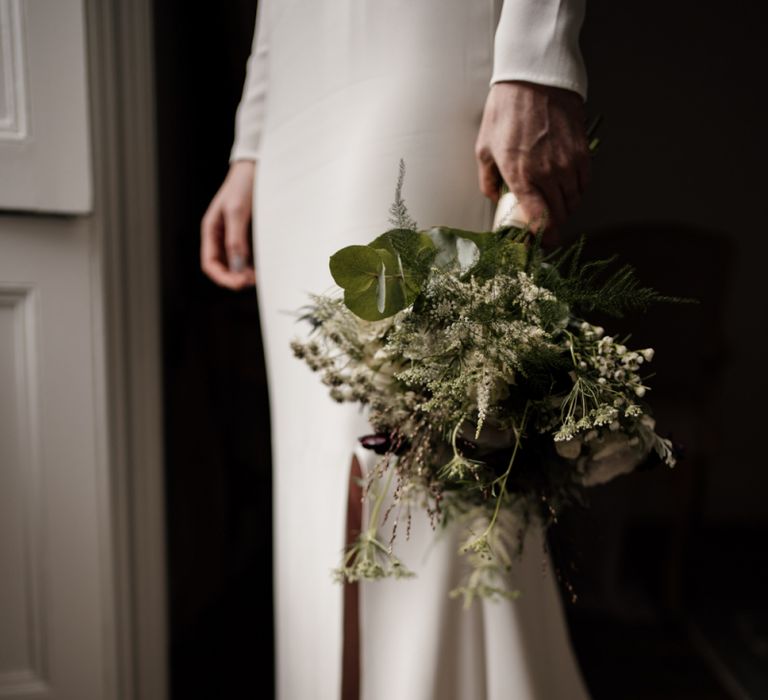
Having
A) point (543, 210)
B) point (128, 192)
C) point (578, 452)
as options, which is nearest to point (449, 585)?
point (578, 452)

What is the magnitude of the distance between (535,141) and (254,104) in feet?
1.52

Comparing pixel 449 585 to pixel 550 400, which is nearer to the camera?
pixel 550 400

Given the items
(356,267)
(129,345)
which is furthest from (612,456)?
(129,345)

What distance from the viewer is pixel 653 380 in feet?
6.44

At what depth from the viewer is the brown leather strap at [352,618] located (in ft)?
2.35

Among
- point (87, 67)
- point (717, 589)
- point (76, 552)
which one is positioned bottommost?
point (717, 589)

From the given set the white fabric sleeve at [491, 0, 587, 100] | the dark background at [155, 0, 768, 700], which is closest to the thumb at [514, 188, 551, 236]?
the white fabric sleeve at [491, 0, 587, 100]

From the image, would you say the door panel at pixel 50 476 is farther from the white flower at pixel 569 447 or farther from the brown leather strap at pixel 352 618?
the white flower at pixel 569 447

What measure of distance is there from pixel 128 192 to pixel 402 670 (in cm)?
83

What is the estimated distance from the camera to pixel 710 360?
189 cm

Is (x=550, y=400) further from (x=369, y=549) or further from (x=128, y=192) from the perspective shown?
(x=128, y=192)

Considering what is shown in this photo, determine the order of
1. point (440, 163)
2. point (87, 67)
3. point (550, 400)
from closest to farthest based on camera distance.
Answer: point (550, 400), point (440, 163), point (87, 67)

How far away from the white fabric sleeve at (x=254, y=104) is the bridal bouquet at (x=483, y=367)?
1.31ft

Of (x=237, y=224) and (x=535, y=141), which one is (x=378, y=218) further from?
(x=237, y=224)
